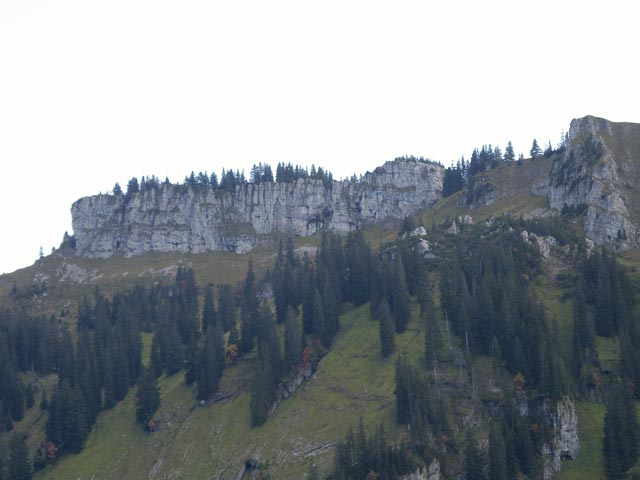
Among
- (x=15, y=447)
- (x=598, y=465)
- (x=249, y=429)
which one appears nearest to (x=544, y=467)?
(x=598, y=465)

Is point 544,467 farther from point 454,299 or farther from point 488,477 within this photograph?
point 454,299

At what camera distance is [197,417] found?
5773 inches

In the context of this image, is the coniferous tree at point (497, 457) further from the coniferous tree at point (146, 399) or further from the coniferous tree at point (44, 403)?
the coniferous tree at point (44, 403)

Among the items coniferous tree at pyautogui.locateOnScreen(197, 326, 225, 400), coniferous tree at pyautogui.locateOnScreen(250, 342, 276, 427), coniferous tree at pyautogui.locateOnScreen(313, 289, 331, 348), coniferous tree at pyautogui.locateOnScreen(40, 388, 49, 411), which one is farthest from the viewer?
coniferous tree at pyautogui.locateOnScreen(40, 388, 49, 411)

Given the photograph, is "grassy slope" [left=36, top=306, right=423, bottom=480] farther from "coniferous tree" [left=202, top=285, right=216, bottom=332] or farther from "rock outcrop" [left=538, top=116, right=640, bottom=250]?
"rock outcrop" [left=538, top=116, right=640, bottom=250]

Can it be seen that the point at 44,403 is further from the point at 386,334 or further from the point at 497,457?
the point at 497,457

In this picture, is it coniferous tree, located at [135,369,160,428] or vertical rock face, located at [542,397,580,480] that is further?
coniferous tree, located at [135,369,160,428]

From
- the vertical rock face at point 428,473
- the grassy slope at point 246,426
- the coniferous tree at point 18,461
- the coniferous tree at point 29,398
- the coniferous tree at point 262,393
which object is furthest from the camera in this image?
the coniferous tree at point 29,398

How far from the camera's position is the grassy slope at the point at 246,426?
126m

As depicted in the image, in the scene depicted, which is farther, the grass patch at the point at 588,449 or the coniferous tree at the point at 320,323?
the coniferous tree at the point at 320,323

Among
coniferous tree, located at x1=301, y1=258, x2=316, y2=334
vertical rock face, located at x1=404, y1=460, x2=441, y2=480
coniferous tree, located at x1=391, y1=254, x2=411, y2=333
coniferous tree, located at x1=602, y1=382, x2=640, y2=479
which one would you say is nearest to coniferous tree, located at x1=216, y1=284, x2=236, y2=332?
coniferous tree, located at x1=301, y1=258, x2=316, y2=334

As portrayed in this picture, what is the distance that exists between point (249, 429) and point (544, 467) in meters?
54.5

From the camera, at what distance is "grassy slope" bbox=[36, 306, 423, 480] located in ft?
414

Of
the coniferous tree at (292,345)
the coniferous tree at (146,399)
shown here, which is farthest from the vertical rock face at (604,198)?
the coniferous tree at (146,399)
